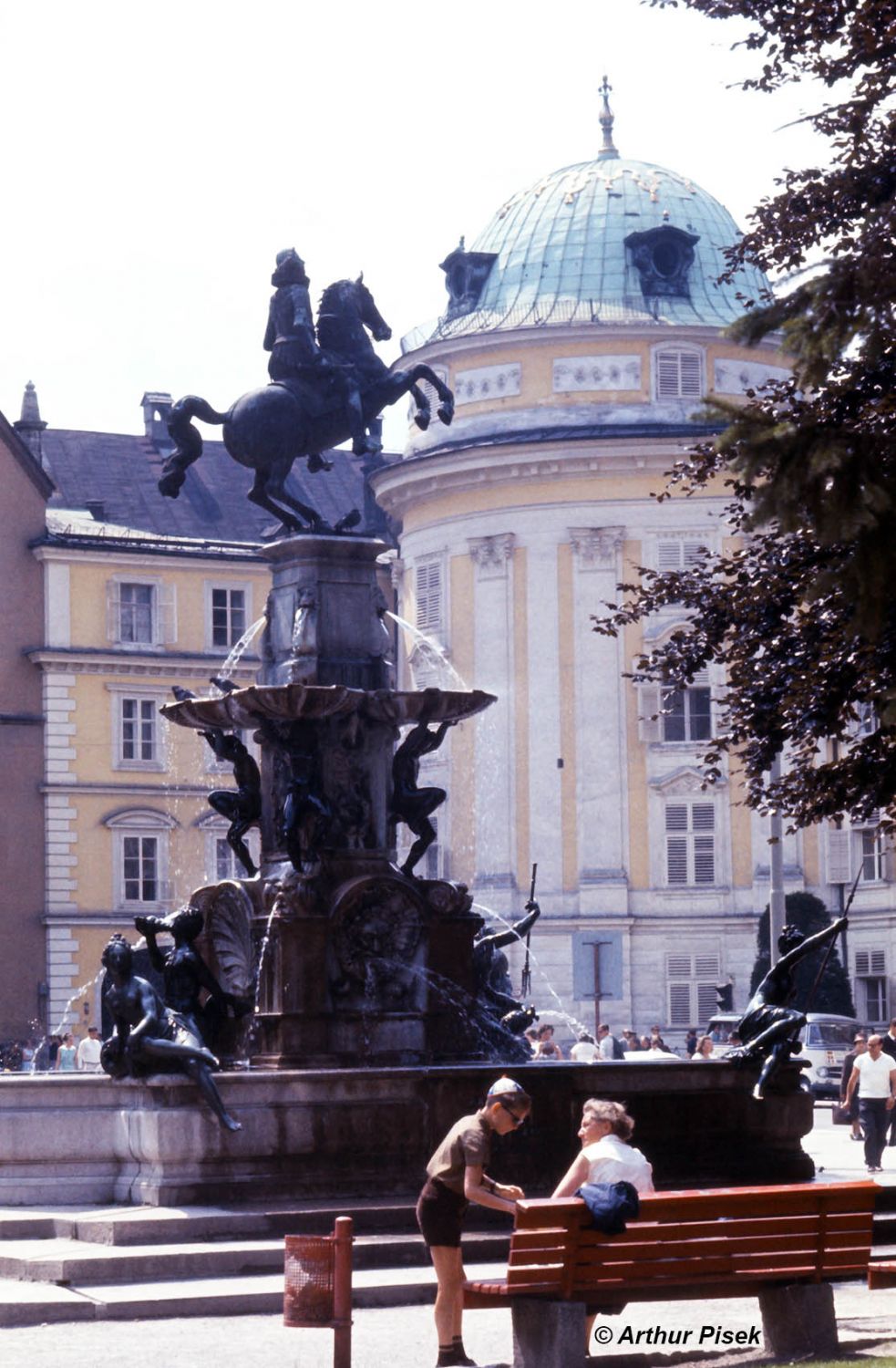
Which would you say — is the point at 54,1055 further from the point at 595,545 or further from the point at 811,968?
the point at 595,545

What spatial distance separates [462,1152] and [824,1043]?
1530 inches

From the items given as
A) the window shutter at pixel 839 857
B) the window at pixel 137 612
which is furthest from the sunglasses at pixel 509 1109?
the window at pixel 137 612

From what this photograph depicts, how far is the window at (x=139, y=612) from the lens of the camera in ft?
225

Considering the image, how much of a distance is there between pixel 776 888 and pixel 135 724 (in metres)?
28.2

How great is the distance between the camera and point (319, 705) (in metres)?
20.4

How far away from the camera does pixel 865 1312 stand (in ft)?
47.7

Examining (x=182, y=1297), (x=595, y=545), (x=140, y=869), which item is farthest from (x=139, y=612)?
(x=182, y=1297)

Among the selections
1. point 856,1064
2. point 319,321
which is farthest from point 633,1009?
point 319,321

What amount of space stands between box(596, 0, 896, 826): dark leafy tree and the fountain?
2.23m

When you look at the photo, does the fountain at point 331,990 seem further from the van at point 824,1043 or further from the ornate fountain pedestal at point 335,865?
the van at point 824,1043

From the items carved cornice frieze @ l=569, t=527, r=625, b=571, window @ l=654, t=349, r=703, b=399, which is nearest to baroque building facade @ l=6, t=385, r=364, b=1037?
carved cornice frieze @ l=569, t=527, r=625, b=571

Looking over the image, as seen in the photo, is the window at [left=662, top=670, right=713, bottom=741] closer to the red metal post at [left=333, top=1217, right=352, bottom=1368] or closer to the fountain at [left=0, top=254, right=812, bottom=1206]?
the fountain at [left=0, top=254, right=812, bottom=1206]

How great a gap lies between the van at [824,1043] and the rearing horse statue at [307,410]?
2686 centimetres

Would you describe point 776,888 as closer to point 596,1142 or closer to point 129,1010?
point 129,1010
